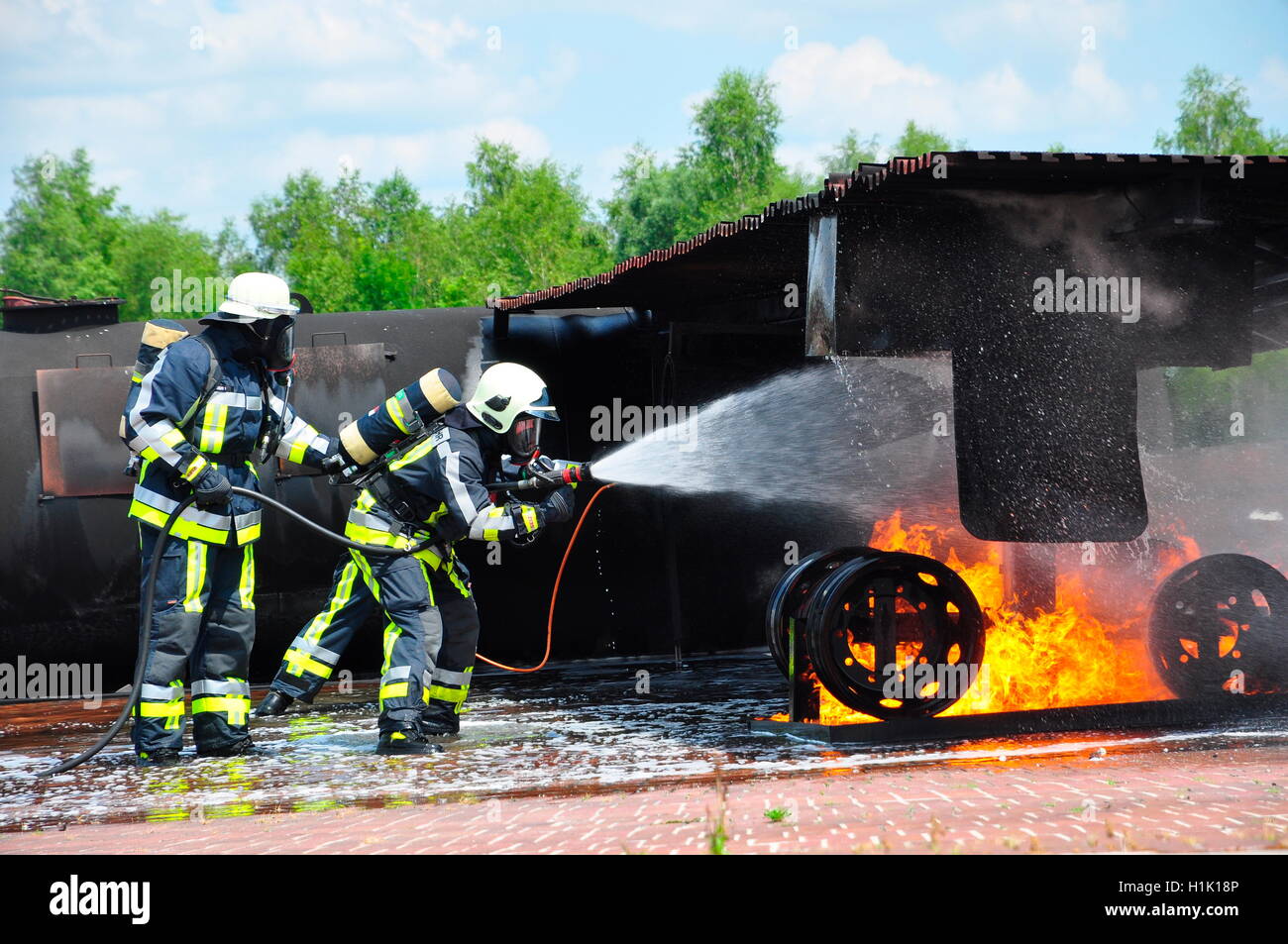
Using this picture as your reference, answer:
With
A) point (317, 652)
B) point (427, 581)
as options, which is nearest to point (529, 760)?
point (427, 581)

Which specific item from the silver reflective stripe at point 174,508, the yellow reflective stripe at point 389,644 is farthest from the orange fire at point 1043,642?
the silver reflective stripe at point 174,508

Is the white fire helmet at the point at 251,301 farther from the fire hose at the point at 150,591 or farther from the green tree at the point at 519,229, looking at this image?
the green tree at the point at 519,229

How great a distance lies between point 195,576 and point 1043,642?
4.84 metres

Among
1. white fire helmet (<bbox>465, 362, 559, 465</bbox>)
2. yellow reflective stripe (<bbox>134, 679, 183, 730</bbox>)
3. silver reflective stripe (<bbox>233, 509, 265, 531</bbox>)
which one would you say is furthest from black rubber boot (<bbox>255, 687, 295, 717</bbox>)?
white fire helmet (<bbox>465, 362, 559, 465</bbox>)

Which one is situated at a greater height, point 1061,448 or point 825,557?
point 1061,448

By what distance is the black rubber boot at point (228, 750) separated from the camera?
23.6 feet

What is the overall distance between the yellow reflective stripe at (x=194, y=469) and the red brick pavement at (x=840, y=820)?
6.67ft

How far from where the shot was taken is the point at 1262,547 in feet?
38.3

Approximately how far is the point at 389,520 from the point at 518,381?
105 centimetres

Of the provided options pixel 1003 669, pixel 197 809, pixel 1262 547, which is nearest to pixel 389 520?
pixel 197 809

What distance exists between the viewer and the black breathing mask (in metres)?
7.34

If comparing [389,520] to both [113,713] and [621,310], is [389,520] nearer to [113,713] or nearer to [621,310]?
[113,713]

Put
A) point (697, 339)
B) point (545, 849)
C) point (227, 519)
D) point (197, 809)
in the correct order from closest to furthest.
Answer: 1. point (545, 849)
2. point (197, 809)
3. point (227, 519)
4. point (697, 339)

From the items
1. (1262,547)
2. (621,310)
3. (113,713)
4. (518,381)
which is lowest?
(113,713)
